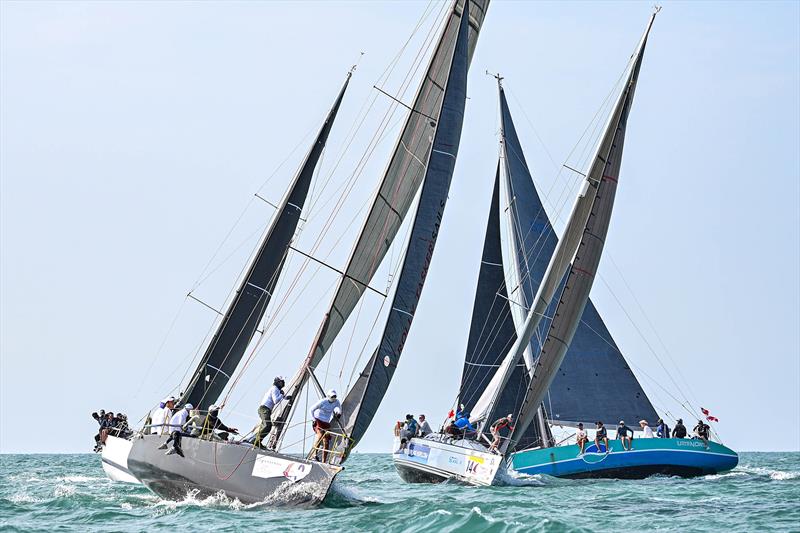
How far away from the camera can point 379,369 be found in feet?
75.0

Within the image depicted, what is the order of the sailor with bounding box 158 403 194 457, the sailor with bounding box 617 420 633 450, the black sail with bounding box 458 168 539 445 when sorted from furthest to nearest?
the black sail with bounding box 458 168 539 445 < the sailor with bounding box 617 420 633 450 < the sailor with bounding box 158 403 194 457

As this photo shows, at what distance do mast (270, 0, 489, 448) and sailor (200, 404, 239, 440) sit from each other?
4.74 ft

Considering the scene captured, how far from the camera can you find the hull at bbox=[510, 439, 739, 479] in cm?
3161

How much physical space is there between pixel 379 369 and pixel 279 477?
3.14m

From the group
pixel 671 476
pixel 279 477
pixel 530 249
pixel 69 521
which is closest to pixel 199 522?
pixel 279 477

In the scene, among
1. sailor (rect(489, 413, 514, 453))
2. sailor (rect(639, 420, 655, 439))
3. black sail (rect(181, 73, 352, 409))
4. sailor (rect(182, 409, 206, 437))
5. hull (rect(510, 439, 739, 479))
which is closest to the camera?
sailor (rect(182, 409, 206, 437))

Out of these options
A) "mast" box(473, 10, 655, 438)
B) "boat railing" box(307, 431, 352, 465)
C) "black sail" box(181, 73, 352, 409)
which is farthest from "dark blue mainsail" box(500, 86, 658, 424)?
"boat railing" box(307, 431, 352, 465)

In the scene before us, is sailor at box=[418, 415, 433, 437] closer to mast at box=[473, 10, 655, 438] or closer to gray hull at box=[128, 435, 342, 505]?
mast at box=[473, 10, 655, 438]

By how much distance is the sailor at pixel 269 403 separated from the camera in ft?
72.6

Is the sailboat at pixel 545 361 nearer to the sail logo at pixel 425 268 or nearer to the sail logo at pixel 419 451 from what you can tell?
the sail logo at pixel 419 451

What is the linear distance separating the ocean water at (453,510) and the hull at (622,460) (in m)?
2.05

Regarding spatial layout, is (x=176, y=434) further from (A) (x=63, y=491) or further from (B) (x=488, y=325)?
(B) (x=488, y=325)

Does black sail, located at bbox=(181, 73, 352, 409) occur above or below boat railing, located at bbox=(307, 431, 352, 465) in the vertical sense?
above

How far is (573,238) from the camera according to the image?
97.3 feet
